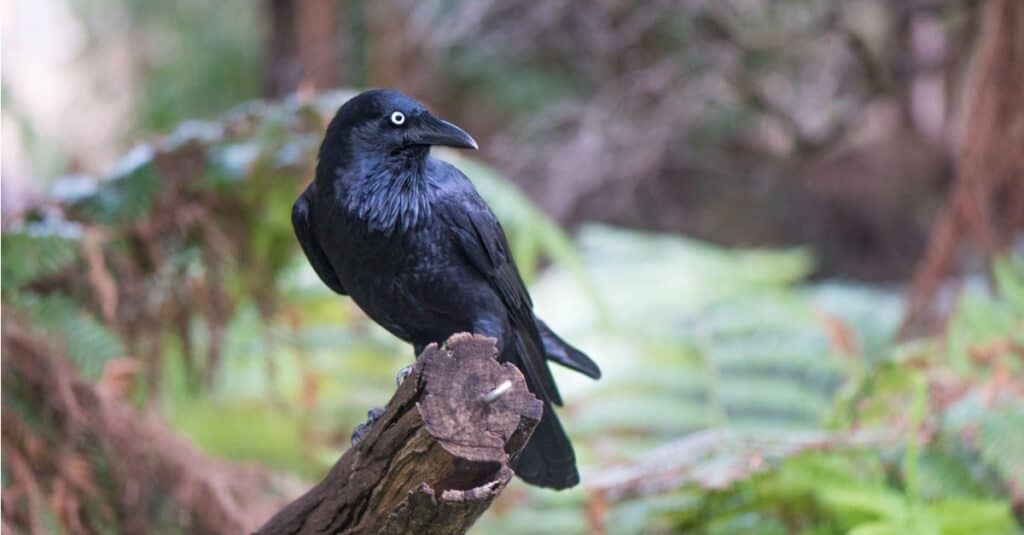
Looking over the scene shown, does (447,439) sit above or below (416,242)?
below

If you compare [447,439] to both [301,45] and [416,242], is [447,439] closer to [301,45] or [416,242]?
[416,242]

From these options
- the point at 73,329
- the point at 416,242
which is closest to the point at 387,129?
the point at 416,242

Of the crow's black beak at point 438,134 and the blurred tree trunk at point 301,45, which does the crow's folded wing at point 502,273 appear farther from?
the blurred tree trunk at point 301,45

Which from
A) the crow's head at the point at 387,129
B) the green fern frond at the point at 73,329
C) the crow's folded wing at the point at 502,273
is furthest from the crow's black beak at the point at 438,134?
the green fern frond at the point at 73,329

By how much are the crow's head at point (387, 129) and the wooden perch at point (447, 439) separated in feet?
1.57

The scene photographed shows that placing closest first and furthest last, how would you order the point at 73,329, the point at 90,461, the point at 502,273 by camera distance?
the point at 502,273
the point at 73,329
the point at 90,461

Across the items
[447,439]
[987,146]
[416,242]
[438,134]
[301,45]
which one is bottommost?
[447,439]

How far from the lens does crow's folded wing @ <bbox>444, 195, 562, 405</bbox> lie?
6.96 ft

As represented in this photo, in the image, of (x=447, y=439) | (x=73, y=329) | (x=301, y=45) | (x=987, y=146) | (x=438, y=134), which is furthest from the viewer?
(x=301, y=45)

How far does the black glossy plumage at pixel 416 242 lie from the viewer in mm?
2045

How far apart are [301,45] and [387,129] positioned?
3.45 m

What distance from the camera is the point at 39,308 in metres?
2.82

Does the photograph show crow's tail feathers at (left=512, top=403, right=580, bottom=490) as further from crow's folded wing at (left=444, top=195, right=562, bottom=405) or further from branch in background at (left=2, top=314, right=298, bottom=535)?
branch in background at (left=2, top=314, right=298, bottom=535)

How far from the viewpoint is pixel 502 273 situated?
84.9 inches
